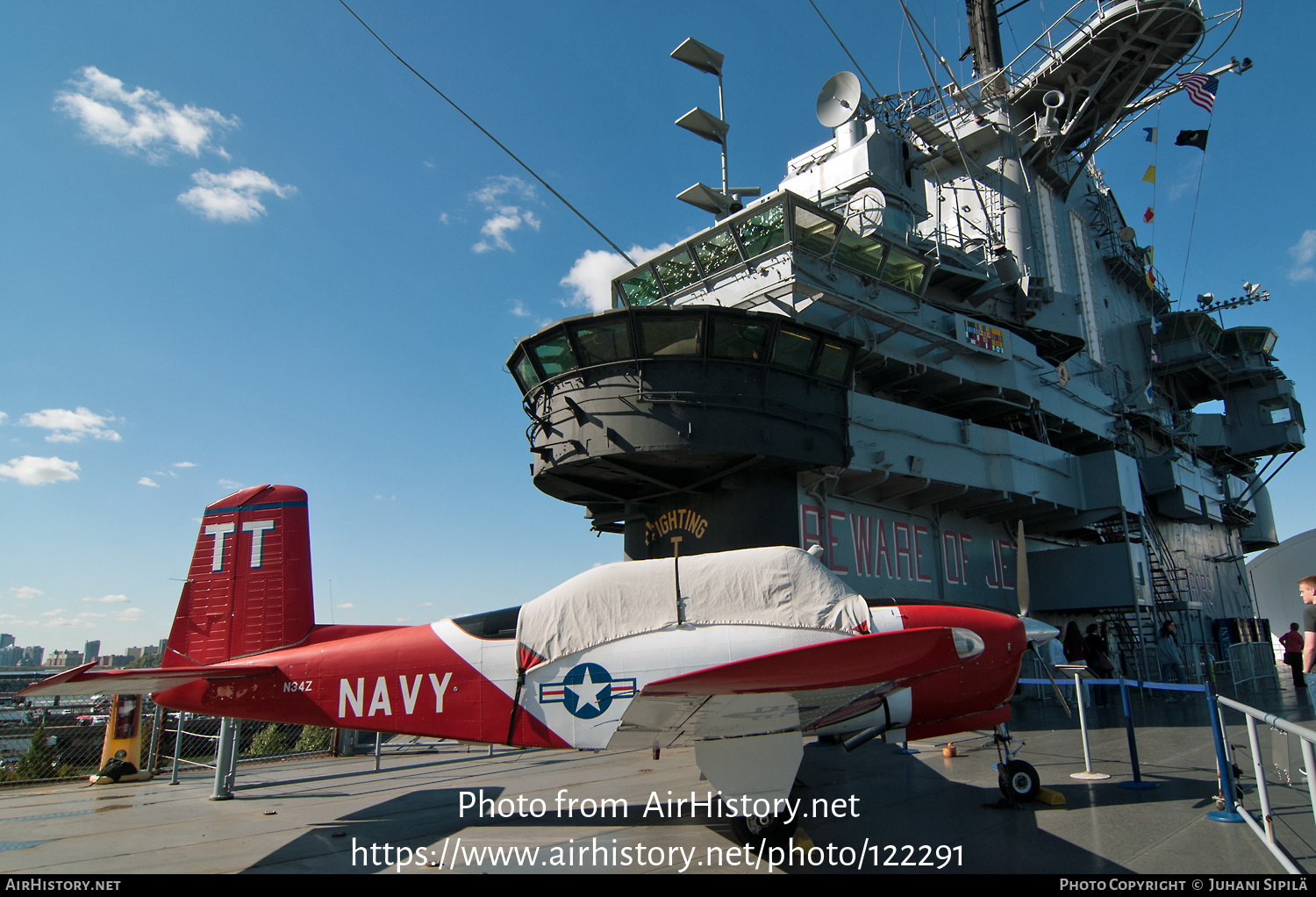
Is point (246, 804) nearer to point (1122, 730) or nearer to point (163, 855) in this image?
point (163, 855)

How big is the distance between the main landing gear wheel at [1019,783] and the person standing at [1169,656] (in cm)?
1458

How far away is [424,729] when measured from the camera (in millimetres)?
→ 6742

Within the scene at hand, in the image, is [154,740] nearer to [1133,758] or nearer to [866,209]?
[1133,758]

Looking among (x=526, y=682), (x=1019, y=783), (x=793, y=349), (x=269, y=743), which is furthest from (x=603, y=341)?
(x=269, y=743)

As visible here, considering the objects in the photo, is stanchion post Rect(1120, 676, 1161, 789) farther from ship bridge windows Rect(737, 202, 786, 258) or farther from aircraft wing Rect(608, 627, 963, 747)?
ship bridge windows Rect(737, 202, 786, 258)

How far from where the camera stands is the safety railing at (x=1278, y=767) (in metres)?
4.20

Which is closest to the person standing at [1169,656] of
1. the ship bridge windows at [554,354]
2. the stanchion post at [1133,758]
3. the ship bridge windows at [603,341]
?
the stanchion post at [1133,758]

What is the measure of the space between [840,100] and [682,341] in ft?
37.0

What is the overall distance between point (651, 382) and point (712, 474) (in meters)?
2.25

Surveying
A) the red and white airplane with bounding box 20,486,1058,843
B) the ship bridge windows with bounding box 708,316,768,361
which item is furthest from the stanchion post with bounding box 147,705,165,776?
the ship bridge windows with bounding box 708,316,768,361

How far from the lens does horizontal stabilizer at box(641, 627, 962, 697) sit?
4.40m

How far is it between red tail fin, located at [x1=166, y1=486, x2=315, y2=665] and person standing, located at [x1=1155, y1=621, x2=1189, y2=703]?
20459 mm

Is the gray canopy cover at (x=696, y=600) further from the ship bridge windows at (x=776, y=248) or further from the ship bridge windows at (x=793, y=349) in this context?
the ship bridge windows at (x=776, y=248)

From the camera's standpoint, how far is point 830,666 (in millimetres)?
4578
